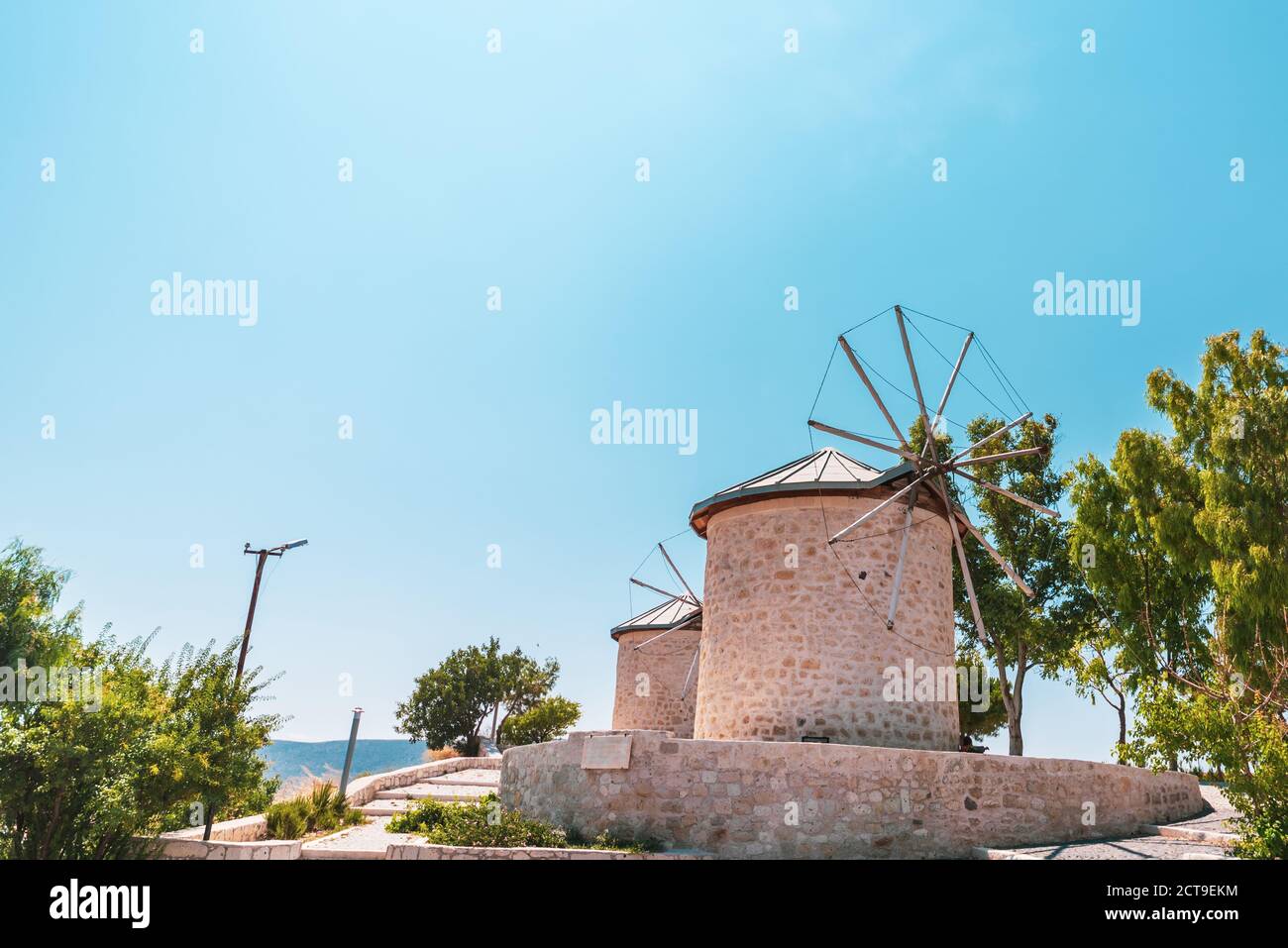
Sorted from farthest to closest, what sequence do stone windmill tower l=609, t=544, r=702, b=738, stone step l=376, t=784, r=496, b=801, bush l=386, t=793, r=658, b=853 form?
stone windmill tower l=609, t=544, r=702, b=738
stone step l=376, t=784, r=496, b=801
bush l=386, t=793, r=658, b=853

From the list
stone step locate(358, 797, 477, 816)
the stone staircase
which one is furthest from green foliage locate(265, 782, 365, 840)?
the stone staircase

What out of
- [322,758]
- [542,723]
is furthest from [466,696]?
[322,758]

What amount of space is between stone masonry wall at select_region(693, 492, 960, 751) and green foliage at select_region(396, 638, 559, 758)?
19152mm

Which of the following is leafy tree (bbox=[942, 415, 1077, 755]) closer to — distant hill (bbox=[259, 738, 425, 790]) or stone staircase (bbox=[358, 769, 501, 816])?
stone staircase (bbox=[358, 769, 501, 816])

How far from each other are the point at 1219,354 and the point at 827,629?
11.7m

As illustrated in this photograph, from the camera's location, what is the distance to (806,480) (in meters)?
12.6

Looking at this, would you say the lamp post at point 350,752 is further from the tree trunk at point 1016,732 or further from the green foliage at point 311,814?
the tree trunk at point 1016,732

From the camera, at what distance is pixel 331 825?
11.9 meters

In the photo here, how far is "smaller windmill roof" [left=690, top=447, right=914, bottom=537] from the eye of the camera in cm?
1234

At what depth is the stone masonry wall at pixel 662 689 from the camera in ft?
67.1

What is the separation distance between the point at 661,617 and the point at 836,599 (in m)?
11.0
